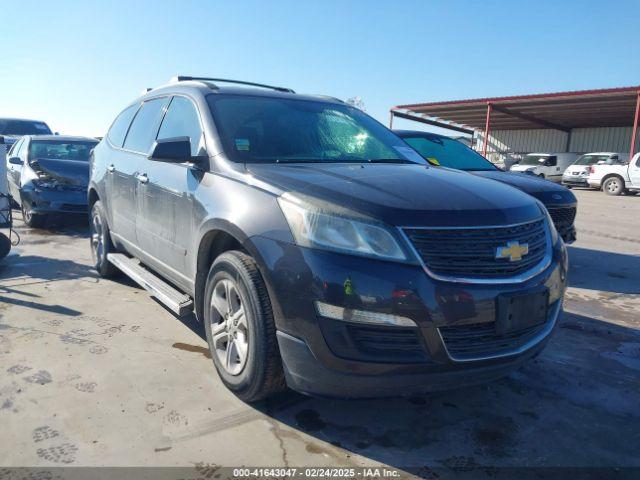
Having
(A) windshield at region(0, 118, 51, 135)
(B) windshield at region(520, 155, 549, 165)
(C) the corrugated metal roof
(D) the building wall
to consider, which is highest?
(C) the corrugated metal roof

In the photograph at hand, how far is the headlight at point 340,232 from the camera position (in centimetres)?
229

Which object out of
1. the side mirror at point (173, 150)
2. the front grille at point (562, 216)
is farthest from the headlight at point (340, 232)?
the front grille at point (562, 216)

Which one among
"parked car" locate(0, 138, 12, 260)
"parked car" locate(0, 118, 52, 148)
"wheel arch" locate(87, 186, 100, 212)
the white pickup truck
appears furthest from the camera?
the white pickup truck

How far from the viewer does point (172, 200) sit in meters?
3.47

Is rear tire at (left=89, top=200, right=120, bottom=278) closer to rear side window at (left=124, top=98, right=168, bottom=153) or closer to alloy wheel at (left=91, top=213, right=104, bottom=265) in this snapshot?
alloy wheel at (left=91, top=213, right=104, bottom=265)

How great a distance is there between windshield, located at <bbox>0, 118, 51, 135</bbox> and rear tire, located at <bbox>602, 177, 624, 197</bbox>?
782 inches

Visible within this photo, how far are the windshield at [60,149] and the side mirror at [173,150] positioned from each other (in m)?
6.68

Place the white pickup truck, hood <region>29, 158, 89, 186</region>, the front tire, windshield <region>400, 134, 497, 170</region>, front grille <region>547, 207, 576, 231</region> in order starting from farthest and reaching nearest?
the white pickup truck
hood <region>29, 158, 89, 186</region>
windshield <region>400, 134, 497, 170</region>
front grille <region>547, 207, 576, 231</region>
the front tire

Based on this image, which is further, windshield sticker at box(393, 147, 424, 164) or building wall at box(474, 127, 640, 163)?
building wall at box(474, 127, 640, 163)

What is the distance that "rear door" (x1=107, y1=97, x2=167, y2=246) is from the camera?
13.8ft

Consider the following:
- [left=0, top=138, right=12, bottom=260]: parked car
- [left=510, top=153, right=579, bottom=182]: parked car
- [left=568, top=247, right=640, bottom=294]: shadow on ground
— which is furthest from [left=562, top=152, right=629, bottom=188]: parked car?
[left=0, top=138, right=12, bottom=260]: parked car

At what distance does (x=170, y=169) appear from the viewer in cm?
359

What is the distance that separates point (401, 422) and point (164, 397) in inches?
51.8

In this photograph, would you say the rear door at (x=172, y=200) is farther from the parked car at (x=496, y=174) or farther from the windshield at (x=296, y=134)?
the parked car at (x=496, y=174)
